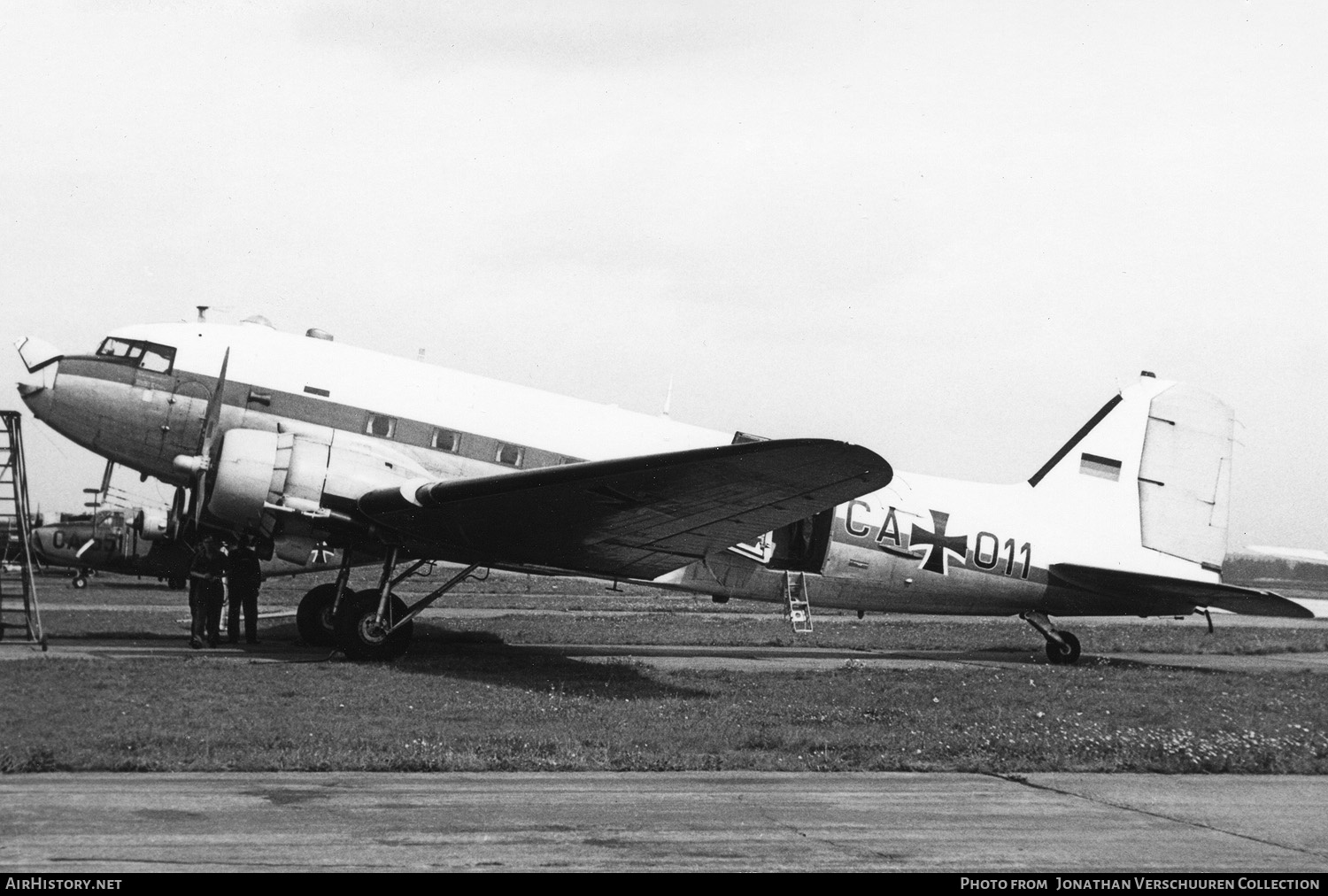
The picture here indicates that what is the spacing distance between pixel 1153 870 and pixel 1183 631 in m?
22.5

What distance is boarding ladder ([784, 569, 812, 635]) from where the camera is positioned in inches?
612

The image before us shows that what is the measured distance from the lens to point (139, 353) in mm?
14547

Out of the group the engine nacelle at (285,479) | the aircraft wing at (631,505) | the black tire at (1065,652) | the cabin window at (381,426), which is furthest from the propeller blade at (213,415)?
the black tire at (1065,652)

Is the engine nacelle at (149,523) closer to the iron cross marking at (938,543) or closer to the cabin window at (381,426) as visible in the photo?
the cabin window at (381,426)

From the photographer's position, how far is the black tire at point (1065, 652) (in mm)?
16750

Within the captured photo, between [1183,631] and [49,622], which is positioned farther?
[1183,631]

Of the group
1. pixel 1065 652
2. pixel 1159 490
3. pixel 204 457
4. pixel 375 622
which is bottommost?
pixel 375 622

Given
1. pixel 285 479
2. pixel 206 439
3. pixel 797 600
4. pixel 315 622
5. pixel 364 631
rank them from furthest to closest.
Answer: pixel 797 600 < pixel 315 622 < pixel 206 439 < pixel 364 631 < pixel 285 479

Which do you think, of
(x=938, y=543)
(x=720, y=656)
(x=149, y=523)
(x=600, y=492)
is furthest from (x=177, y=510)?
(x=149, y=523)

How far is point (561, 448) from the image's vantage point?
15.2m

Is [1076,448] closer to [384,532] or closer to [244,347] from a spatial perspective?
[384,532]

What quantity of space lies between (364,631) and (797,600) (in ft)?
19.2

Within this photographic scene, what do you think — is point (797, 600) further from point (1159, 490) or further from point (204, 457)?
point (204, 457)
